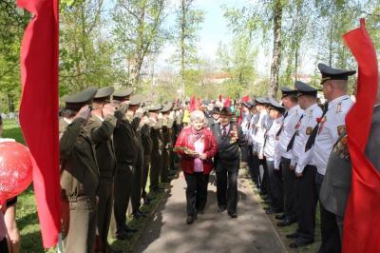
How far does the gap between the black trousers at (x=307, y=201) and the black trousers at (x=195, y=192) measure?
2.01m

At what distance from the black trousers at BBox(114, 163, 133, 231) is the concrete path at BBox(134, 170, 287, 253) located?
0.46 meters

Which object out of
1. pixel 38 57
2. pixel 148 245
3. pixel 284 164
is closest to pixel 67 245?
pixel 148 245

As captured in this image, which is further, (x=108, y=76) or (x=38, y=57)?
(x=108, y=76)

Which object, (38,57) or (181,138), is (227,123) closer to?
(181,138)

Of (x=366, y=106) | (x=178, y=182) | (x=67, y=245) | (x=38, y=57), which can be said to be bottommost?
(x=178, y=182)

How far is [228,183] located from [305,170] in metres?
2.17

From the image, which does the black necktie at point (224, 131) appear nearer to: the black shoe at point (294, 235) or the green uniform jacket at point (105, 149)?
the black shoe at point (294, 235)

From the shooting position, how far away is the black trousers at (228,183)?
24.0 feet

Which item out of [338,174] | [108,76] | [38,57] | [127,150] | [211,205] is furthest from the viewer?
[108,76]

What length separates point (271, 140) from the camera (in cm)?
782

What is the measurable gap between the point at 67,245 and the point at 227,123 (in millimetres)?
4130

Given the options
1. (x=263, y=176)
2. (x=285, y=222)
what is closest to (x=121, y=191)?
(x=285, y=222)

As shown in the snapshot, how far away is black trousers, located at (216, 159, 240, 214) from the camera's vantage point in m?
7.33

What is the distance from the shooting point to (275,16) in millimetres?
10406
